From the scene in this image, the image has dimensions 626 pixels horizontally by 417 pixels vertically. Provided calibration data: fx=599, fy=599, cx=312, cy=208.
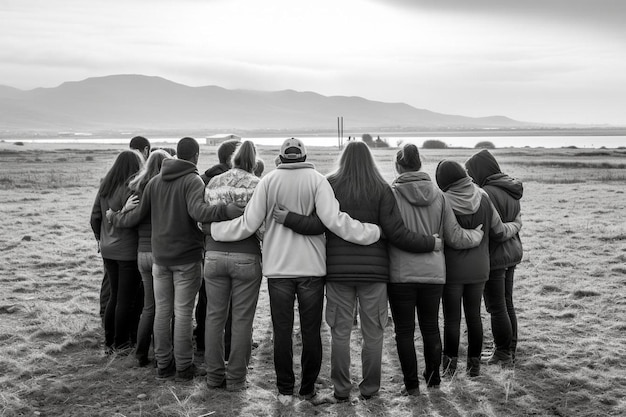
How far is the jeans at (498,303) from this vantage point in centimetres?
559

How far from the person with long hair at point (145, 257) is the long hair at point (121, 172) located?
0.23 meters

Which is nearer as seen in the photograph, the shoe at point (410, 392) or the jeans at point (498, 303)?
the shoe at point (410, 392)

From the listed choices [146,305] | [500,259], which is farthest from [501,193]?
[146,305]

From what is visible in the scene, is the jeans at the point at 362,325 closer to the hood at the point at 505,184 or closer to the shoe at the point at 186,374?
the shoe at the point at 186,374

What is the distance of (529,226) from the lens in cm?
1415

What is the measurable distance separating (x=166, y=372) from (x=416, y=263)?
2.46 m

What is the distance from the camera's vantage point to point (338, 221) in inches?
180

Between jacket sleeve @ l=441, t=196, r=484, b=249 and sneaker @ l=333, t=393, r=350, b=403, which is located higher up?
jacket sleeve @ l=441, t=196, r=484, b=249

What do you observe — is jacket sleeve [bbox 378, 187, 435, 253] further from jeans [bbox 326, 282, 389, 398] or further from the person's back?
jeans [bbox 326, 282, 389, 398]

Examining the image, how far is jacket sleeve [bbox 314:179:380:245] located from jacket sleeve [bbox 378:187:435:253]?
0.11 m

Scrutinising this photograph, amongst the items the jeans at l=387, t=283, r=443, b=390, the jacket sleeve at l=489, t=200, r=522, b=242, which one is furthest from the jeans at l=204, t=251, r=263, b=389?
the jacket sleeve at l=489, t=200, r=522, b=242

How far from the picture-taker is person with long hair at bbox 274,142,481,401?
15.5 ft

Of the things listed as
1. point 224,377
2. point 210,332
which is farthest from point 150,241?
point 224,377

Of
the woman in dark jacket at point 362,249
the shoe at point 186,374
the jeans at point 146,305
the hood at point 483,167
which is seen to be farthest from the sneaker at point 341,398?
the hood at point 483,167
